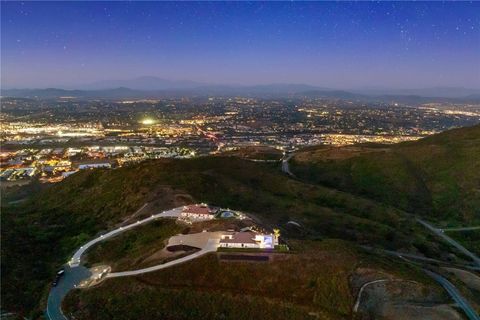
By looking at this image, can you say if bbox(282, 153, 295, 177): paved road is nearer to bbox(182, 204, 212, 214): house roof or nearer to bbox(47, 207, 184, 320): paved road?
bbox(182, 204, 212, 214): house roof

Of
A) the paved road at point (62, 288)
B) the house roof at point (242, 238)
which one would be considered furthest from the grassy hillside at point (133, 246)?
the house roof at point (242, 238)

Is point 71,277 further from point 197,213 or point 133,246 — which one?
point 197,213

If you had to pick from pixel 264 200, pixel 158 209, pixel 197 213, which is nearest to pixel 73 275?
pixel 197 213

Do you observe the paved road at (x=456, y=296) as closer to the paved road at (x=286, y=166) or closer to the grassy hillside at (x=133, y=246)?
the grassy hillside at (x=133, y=246)

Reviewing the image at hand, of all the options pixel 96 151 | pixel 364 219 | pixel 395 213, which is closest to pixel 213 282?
pixel 364 219

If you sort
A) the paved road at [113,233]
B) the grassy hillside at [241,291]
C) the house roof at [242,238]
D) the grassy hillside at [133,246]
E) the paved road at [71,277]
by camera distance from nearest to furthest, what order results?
the grassy hillside at [241,291]
the paved road at [71,277]
the house roof at [242,238]
the grassy hillside at [133,246]
the paved road at [113,233]

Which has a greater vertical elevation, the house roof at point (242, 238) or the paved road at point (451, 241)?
the house roof at point (242, 238)
